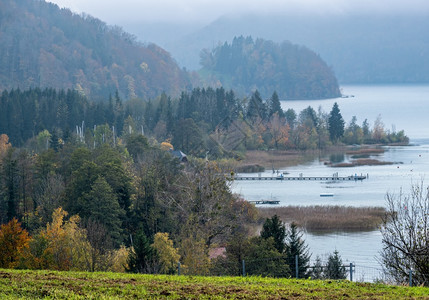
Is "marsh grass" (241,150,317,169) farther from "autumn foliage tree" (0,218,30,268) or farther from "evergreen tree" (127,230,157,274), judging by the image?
"evergreen tree" (127,230,157,274)

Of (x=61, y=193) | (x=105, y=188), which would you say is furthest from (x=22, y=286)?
(x=61, y=193)

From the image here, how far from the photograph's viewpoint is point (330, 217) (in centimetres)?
4222

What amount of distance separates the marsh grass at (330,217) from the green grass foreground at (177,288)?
25.4 metres

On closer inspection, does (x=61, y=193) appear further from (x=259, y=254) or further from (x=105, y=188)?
(x=259, y=254)

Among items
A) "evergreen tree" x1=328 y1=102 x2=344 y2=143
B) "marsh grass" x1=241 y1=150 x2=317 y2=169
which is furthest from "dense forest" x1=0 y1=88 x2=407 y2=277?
"evergreen tree" x1=328 y1=102 x2=344 y2=143

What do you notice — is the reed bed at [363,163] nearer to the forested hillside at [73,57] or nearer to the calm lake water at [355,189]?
the calm lake water at [355,189]

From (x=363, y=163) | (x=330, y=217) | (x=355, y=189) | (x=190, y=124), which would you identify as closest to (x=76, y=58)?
(x=190, y=124)

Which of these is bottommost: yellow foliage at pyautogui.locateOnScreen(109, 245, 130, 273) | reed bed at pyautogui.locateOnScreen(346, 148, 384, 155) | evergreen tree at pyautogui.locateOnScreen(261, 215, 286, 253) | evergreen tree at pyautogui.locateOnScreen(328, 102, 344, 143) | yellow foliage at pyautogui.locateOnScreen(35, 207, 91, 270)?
yellow foliage at pyautogui.locateOnScreen(109, 245, 130, 273)

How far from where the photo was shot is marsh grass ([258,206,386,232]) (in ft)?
133

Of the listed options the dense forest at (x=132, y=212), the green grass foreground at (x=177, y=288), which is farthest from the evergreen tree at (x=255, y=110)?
the green grass foreground at (x=177, y=288)

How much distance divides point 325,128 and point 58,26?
114m

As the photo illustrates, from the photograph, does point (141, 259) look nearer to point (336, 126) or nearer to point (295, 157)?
point (295, 157)

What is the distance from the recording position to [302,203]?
5116 centimetres

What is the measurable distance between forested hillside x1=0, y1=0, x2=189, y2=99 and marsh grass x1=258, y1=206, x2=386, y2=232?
102 meters
